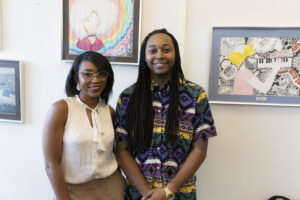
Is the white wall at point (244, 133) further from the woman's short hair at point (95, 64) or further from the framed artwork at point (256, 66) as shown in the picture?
the woman's short hair at point (95, 64)

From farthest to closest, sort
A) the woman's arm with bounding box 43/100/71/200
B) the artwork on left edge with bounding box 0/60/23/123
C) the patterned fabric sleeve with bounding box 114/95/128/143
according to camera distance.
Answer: the artwork on left edge with bounding box 0/60/23/123 → the patterned fabric sleeve with bounding box 114/95/128/143 → the woman's arm with bounding box 43/100/71/200

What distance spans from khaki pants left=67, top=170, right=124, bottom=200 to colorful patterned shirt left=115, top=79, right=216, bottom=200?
18 cm

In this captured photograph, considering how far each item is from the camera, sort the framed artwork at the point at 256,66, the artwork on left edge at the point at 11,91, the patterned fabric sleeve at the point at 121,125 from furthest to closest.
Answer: the artwork on left edge at the point at 11,91
the framed artwork at the point at 256,66
the patterned fabric sleeve at the point at 121,125

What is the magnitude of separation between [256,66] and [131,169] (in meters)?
0.95

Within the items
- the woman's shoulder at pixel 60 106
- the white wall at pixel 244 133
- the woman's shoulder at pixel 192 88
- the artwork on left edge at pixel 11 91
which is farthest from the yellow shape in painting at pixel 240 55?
the artwork on left edge at pixel 11 91

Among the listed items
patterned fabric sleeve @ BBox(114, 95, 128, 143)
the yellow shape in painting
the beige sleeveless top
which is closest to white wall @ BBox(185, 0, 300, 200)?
the yellow shape in painting

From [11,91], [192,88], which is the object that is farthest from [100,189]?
[11,91]

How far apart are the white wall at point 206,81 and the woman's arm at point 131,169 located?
443 millimetres

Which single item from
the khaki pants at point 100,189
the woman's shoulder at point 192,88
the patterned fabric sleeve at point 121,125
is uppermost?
the woman's shoulder at point 192,88

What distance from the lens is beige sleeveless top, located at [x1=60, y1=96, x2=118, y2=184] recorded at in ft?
2.98

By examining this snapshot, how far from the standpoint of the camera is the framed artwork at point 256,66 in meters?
1.19

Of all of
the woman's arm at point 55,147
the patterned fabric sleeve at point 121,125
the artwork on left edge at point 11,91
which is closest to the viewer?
the woman's arm at point 55,147

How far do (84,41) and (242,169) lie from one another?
4.37 ft

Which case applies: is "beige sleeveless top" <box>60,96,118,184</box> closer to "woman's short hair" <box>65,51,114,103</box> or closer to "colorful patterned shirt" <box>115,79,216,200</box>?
"woman's short hair" <box>65,51,114,103</box>
